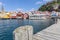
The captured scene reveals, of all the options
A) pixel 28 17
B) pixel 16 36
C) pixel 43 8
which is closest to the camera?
pixel 16 36

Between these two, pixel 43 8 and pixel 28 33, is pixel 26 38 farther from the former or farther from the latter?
pixel 43 8

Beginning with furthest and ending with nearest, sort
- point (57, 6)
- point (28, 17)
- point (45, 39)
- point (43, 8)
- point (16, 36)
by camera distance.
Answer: point (43, 8) < point (57, 6) < point (28, 17) < point (45, 39) < point (16, 36)

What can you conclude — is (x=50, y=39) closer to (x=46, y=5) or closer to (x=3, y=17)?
(x=3, y=17)

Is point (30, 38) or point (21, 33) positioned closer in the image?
point (21, 33)

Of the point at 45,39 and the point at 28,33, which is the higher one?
the point at 28,33

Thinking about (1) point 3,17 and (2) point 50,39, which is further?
(1) point 3,17

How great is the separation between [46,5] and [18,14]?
34.4 metres

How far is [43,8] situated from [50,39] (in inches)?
4485

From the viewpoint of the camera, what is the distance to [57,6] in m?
111

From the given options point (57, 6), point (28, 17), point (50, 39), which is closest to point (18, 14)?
point (28, 17)

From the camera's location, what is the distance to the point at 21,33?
6695 mm

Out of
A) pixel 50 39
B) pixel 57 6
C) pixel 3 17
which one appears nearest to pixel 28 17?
pixel 3 17

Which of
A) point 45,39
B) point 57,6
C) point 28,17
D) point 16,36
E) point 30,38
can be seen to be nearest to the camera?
point 16,36

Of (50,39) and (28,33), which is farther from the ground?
(28,33)
